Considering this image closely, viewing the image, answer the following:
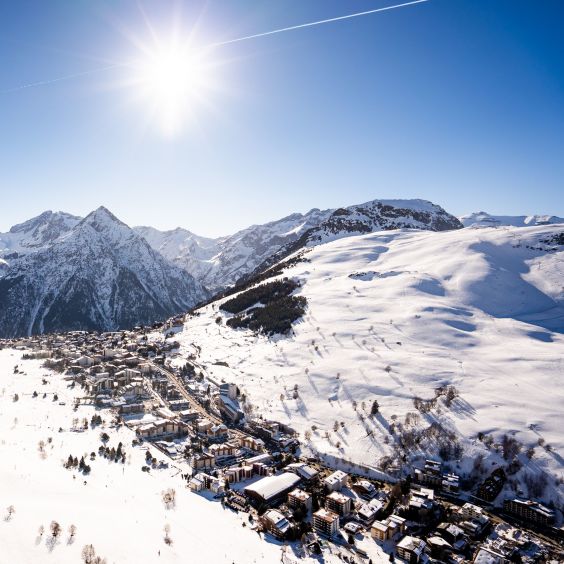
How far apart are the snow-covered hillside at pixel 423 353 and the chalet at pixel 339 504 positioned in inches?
440

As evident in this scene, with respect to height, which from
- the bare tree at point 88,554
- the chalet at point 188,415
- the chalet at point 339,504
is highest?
the chalet at point 188,415

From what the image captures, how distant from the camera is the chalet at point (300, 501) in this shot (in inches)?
1928

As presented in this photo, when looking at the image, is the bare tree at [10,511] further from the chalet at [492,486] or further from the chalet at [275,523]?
the chalet at [492,486]

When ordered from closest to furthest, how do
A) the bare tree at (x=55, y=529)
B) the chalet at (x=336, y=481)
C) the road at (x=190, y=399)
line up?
1. the bare tree at (x=55, y=529)
2. the chalet at (x=336, y=481)
3. the road at (x=190, y=399)

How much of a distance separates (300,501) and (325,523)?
13.6ft

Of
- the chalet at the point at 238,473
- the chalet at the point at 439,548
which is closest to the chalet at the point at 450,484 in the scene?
the chalet at the point at 439,548

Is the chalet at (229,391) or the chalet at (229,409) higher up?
the chalet at (229,391)

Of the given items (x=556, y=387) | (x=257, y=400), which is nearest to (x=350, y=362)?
(x=257, y=400)

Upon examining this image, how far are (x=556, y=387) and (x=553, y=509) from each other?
25940 millimetres

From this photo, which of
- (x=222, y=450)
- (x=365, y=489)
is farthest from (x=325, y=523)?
(x=222, y=450)

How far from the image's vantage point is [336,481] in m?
53.8

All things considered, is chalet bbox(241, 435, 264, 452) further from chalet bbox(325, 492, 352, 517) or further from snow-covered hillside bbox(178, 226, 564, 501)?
chalet bbox(325, 492, 352, 517)

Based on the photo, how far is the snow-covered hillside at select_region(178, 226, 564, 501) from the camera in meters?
62.4

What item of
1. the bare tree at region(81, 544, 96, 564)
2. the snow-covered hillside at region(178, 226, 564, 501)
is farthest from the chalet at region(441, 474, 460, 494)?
the bare tree at region(81, 544, 96, 564)
